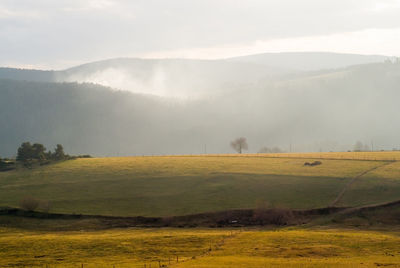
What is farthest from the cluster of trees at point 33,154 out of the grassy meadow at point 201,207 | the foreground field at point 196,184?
the foreground field at point 196,184

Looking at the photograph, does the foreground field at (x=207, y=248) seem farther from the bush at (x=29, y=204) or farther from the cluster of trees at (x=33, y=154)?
the cluster of trees at (x=33, y=154)

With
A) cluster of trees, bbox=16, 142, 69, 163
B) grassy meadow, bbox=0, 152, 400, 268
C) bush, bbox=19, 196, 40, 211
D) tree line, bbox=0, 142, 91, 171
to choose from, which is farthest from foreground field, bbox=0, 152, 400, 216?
cluster of trees, bbox=16, 142, 69, 163

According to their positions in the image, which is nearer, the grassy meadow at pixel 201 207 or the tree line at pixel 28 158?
the grassy meadow at pixel 201 207

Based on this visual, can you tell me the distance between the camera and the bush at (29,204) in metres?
102

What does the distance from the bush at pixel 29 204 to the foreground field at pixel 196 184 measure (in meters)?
3.02

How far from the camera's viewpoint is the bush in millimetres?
101688

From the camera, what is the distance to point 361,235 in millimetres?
75062

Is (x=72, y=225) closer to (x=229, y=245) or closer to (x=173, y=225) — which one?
(x=173, y=225)

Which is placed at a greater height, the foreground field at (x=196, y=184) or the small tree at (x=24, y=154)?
the small tree at (x=24, y=154)

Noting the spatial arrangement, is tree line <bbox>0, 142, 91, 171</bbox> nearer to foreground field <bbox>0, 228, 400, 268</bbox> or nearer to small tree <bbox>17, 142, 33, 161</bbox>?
small tree <bbox>17, 142, 33, 161</bbox>

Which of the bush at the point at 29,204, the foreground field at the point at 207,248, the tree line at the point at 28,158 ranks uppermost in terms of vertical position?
the tree line at the point at 28,158

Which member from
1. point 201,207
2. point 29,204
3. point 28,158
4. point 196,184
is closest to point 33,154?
point 28,158

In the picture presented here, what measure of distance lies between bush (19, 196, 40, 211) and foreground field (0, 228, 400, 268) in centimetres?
1801

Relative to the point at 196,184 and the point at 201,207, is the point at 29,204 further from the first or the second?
the point at 196,184
